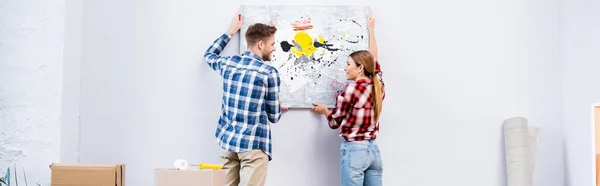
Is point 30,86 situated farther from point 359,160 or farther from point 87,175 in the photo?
point 359,160

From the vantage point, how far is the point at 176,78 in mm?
4445

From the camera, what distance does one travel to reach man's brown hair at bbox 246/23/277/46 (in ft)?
13.4

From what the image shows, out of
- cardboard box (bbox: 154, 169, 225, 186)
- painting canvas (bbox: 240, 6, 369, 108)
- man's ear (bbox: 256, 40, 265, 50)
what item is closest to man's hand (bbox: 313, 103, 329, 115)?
painting canvas (bbox: 240, 6, 369, 108)

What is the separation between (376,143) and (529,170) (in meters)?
0.92

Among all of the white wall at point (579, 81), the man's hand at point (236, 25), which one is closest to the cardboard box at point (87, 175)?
the man's hand at point (236, 25)

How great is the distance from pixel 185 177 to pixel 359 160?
48.4 inches

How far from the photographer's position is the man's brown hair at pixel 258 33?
13.4 ft

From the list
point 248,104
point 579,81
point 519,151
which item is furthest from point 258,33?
point 579,81

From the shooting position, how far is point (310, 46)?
14.4ft

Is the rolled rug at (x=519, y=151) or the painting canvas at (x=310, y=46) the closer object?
the rolled rug at (x=519, y=151)

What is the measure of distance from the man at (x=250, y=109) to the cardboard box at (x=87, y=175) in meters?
0.82

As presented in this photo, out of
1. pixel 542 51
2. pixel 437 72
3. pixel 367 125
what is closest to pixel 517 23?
pixel 542 51

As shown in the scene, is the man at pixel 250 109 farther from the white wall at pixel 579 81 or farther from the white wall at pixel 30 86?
the white wall at pixel 579 81

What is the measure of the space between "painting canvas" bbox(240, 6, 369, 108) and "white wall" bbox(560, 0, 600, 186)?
122 cm
